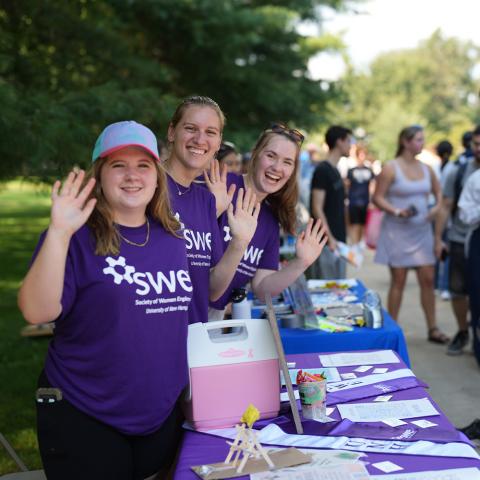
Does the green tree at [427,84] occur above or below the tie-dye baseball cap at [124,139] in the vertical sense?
above

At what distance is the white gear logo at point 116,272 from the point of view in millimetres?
2170

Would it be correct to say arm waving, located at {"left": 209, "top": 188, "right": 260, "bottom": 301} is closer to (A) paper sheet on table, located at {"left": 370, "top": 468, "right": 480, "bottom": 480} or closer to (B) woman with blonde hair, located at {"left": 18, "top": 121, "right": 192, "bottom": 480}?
(B) woman with blonde hair, located at {"left": 18, "top": 121, "right": 192, "bottom": 480}

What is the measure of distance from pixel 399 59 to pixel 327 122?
83.7 metres

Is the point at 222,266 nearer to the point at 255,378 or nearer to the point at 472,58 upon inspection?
the point at 255,378

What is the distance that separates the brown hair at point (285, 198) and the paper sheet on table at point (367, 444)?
1355 mm

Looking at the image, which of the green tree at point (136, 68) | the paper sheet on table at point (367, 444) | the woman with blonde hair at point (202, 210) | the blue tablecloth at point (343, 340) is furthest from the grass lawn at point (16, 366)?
the paper sheet on table at point (367, 444)

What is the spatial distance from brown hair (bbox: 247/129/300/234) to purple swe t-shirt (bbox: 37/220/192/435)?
1381mm

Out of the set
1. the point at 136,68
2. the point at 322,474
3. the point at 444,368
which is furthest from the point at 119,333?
the point at 136,68

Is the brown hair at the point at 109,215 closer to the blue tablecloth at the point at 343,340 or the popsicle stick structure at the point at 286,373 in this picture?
the popsicle stick structure at the point at 286,373

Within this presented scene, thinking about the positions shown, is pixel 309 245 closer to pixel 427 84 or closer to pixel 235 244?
pixel 235 244

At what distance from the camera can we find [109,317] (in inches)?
85.0

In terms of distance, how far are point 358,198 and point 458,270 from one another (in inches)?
245

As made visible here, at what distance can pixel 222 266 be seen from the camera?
286 cm

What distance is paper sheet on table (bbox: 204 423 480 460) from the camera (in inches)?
88.6
